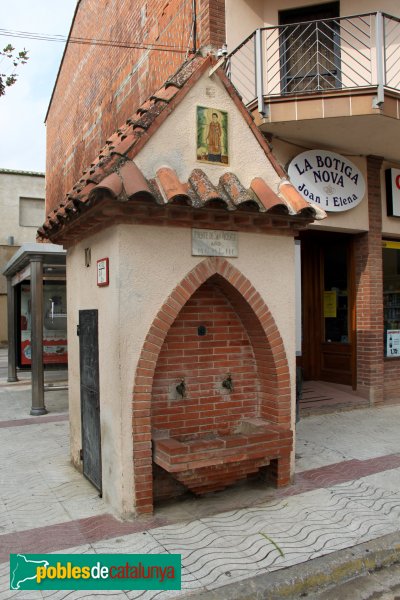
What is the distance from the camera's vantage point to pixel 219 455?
174 inches

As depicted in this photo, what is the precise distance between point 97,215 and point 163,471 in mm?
2394

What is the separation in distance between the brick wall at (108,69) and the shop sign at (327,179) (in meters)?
2.27

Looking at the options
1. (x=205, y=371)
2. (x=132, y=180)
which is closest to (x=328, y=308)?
(x=205, y=371)

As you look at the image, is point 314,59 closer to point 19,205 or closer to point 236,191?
point 236,191

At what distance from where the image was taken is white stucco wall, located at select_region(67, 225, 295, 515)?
14.2 ft

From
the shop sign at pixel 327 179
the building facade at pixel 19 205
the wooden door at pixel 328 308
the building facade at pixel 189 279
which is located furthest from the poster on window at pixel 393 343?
the building facade at pixel 19 205

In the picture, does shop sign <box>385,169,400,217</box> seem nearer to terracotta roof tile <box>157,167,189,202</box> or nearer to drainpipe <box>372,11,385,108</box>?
drainpipe <box>372,11,385,108</box>

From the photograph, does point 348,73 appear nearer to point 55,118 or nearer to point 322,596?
point 322,596

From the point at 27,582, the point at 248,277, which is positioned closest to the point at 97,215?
the point at 248,277

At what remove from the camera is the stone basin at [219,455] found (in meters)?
4.29

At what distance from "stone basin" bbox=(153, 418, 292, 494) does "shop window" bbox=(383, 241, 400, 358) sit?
539cm

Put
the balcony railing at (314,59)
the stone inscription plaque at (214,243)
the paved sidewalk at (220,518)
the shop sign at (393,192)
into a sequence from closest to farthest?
the paved sidewalk at (220,518)
the stone inscription plaque at (214,243)
the balcony railing at (314,59)
the shop sign at (393,192)

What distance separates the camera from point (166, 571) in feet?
11.7

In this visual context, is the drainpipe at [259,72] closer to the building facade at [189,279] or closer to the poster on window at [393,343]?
the building facade at [189,279]
